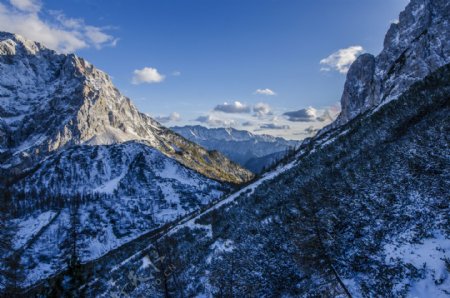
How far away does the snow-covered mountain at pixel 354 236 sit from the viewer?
73.5ft

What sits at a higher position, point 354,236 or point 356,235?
point 356,235

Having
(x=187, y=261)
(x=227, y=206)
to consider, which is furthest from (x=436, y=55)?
(x=187, y=261)

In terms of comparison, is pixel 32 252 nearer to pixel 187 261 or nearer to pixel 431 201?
pixel 187 261

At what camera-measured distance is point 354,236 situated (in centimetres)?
2916

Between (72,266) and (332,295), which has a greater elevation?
(72,266)

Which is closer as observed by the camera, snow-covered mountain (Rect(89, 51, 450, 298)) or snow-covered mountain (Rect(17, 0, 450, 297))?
snow-covered mountain (Rect(17, 0, 450, 297))

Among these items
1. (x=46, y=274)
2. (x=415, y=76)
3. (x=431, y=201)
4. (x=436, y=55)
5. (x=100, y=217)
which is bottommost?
(x=46, y=274)

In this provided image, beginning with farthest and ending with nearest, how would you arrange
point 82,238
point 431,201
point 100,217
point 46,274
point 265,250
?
point 100,217
point 82,238
point 46,274
point 265,250
point 431,201

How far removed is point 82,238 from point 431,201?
16311 centimetres

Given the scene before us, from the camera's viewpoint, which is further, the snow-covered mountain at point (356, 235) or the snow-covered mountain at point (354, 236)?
the snow-covered mountain at point (356, 235)

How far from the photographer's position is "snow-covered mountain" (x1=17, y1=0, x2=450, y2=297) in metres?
22.4

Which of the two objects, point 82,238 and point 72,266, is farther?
point 82,238

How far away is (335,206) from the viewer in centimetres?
3631

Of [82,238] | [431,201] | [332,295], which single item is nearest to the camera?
[332,295]
